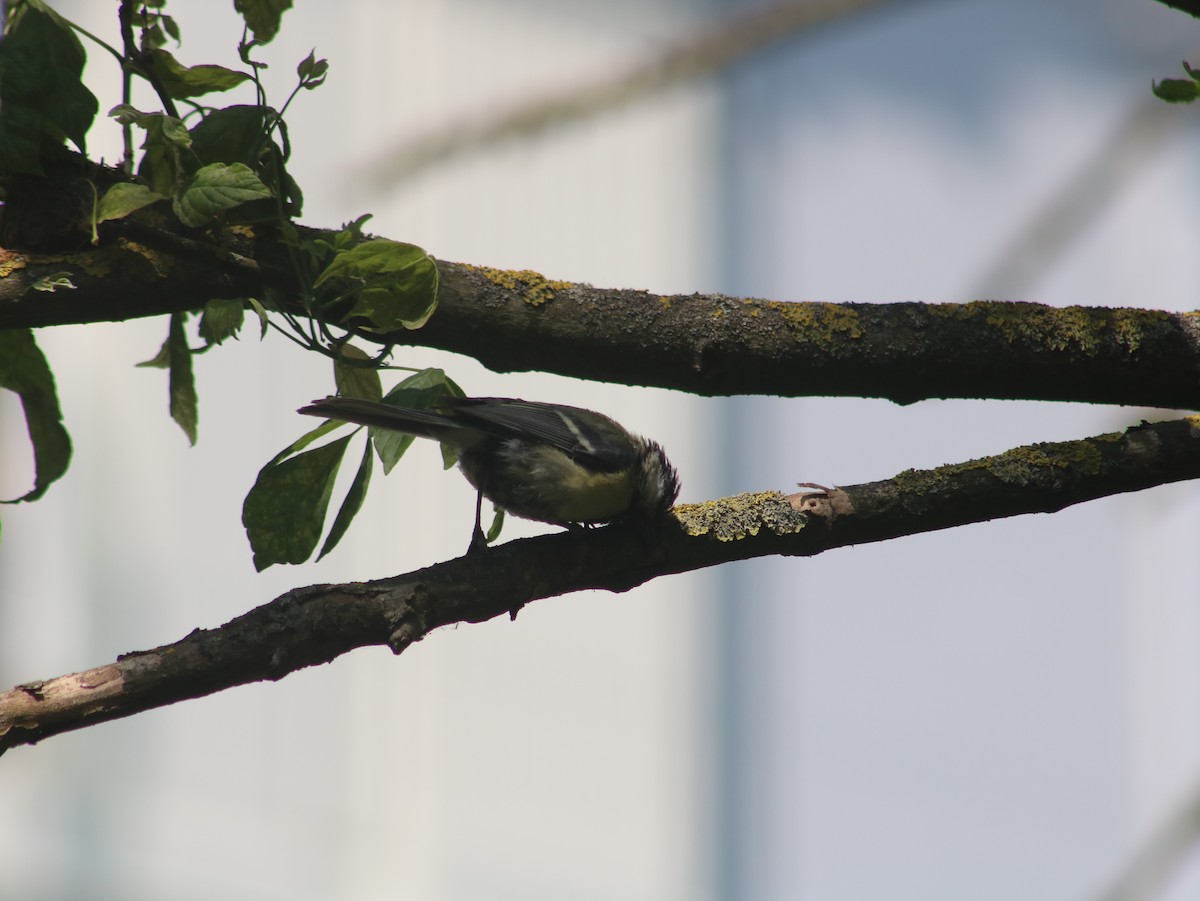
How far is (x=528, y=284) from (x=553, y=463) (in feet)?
2.46

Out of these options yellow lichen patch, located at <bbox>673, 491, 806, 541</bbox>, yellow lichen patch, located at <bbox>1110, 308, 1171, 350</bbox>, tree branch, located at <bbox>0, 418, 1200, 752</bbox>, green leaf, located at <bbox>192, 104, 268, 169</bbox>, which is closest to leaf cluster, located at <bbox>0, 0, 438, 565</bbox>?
green leaf, located at <bbox>192, 104, 268, 169</bbox>

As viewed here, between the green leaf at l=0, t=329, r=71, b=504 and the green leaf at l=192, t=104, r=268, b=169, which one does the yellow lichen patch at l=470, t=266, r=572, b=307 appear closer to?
the green leaf at l=192, t=104, r=268, b=169

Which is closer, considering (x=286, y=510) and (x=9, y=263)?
(x=9, y=263)

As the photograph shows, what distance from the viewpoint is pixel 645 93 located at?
5.21 m

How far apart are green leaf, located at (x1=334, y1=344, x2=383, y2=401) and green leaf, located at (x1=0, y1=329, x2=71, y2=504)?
2.04ft

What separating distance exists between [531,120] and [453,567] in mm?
3513

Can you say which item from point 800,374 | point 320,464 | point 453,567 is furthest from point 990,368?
point 320,464

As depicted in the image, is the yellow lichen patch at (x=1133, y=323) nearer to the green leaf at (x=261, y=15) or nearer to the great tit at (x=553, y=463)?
the great tit at (x=553, y=463)

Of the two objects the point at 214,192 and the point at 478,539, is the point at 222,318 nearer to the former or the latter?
the point at 214,192

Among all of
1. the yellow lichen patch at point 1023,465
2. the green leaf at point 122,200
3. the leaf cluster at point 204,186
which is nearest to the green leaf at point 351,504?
the leaf cluster at point 204,186

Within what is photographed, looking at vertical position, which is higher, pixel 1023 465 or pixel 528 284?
pixel 528 284

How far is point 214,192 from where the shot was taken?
7.30 ft

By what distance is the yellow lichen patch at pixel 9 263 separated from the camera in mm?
2262

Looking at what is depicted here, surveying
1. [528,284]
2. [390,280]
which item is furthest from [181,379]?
[528,284]
